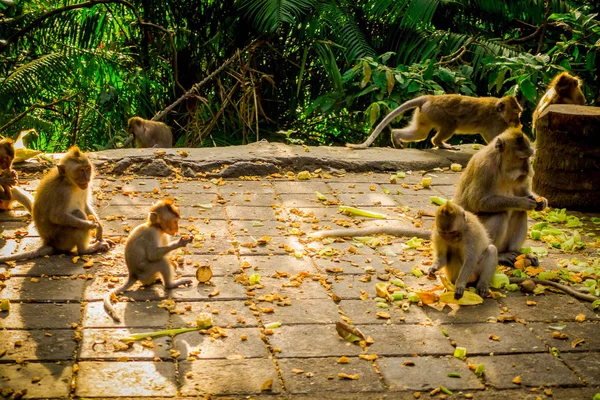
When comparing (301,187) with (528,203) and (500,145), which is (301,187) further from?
(528,203)

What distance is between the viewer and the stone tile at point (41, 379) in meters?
4.06

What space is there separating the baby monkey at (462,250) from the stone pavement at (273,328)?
17cm

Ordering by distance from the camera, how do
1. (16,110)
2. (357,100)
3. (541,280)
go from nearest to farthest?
1. (541,280)
2. (16,110)
3. (357,100)

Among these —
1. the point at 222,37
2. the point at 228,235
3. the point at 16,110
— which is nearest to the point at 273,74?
the point at 222,37

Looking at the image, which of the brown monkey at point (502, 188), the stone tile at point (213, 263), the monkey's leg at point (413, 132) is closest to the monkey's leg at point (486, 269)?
the brown monkey at point (502, 188)

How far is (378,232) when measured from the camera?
677 centimetres

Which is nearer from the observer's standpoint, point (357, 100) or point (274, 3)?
point (274, 3)

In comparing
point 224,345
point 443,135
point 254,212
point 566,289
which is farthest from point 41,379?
point 443,135

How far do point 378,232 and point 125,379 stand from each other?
3034 millimetres

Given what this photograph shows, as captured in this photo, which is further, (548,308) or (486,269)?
(486,269)

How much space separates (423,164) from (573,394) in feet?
17.1

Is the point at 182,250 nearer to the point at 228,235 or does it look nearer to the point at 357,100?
the point at 228,235

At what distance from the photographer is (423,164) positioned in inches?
367

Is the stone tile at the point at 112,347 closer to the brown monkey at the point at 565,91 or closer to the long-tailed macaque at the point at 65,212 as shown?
the long-tailed macaque at the point at 65,212
